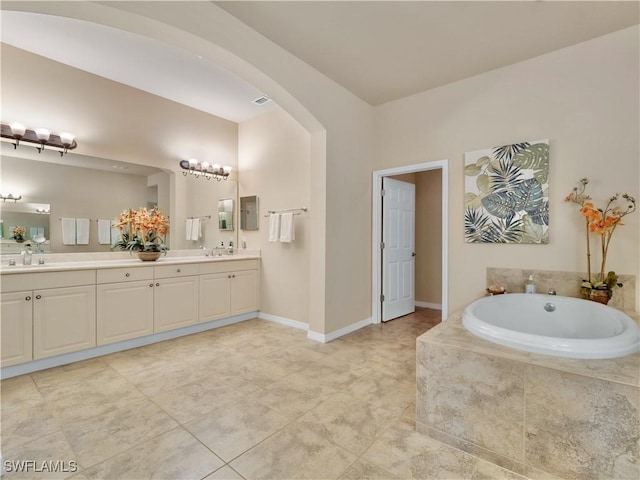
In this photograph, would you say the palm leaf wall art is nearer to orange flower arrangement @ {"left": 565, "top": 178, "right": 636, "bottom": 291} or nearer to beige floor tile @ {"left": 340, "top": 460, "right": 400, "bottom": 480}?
orange flower arrangement @ {"left": 565, "top": 178, "right": 636, "bottom": 291}

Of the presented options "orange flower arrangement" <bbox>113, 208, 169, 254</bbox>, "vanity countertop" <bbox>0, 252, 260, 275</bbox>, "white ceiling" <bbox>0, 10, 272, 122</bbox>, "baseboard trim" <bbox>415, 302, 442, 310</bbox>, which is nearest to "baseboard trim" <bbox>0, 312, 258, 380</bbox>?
"vanity countertop" <bbox>0, 252, 260, 275</bbox>

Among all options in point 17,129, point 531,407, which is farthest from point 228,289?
point 531,407

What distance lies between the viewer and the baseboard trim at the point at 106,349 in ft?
8.13

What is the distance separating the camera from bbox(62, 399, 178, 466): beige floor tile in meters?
1.62

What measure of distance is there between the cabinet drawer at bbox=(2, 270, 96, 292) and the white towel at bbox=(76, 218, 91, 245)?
652 mm

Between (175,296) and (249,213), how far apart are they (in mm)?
1591

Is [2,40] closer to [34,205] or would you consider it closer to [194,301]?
[34,205]

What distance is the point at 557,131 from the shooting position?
8.88 ft

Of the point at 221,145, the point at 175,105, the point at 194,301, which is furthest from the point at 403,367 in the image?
the point at 175,105

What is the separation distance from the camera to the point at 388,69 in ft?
10.0

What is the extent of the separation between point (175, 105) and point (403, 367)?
13.4 ft

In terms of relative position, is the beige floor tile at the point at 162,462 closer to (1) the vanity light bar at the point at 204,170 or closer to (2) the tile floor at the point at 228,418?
(2) the tile floor at the point at 228,418

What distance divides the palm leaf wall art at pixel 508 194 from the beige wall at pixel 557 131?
2.9 inches

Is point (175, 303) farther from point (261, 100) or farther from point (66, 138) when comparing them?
point (261, 100)
